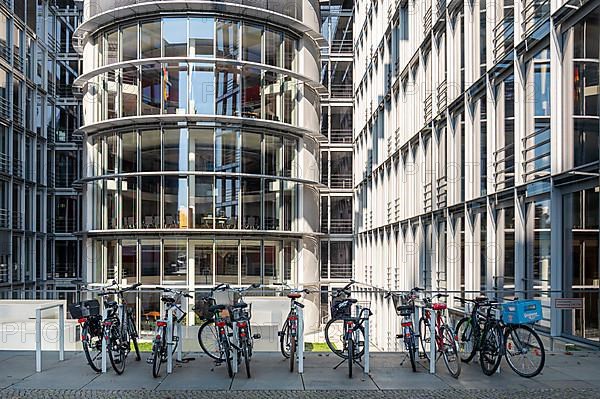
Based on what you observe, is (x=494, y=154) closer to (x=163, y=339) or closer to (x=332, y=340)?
(x=332, y=340)

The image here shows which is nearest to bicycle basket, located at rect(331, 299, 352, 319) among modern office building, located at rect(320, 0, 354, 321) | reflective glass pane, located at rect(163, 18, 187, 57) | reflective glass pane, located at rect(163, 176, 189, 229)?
reflective glass pane, located at rect(163, 176, 189, 229)

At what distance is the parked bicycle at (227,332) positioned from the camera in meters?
9.75

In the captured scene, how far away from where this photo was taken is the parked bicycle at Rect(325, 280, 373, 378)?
396 inches

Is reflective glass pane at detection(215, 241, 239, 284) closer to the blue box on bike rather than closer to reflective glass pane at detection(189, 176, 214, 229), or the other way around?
reflective glass pane at detection(189, 176, 214, 229)

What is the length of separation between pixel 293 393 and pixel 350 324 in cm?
163

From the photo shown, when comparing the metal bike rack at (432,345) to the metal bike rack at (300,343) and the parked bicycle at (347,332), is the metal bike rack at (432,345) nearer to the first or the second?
the parked bicycle at (347,332)

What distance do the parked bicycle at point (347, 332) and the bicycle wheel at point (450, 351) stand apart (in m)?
1.08

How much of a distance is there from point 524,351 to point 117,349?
5431 millimetres

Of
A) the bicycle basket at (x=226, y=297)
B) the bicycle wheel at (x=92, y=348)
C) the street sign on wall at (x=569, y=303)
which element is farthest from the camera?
the street sign on wall at (x=569, y=303)

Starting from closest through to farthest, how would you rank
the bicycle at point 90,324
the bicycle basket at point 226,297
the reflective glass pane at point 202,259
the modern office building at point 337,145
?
1. the bicycle at point 90,324
2. the bicycle basket at point 226,297
3. the reflective glass pane at point 202,259
4. the modern office building at point 337,145

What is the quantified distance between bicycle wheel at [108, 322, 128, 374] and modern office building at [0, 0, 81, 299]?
23.5 metres

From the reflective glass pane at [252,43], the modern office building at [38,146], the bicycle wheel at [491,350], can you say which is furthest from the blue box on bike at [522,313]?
the modern office building at [38,146]

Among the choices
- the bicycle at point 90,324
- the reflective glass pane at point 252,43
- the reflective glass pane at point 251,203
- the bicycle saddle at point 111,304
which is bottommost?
the bicycle at point 90,324

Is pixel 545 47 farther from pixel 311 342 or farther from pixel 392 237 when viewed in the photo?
pixel 392 237
